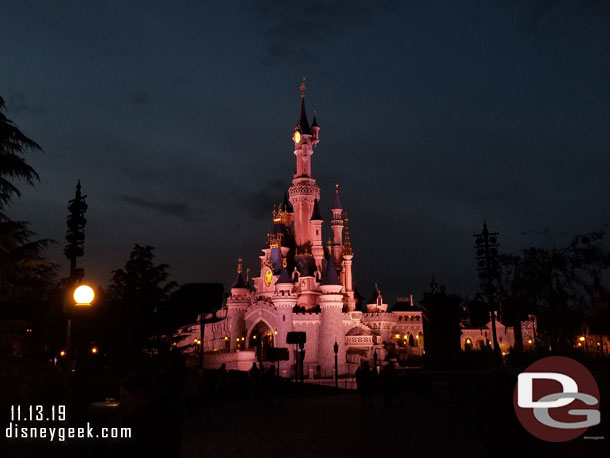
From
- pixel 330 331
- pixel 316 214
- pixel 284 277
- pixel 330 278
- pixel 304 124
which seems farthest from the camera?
pixel 304 124

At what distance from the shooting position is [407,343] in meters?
62.2

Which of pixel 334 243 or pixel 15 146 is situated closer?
pixel 15 146

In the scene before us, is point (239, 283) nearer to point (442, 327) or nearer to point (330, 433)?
point (442, 327)

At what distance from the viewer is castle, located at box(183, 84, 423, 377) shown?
5166cm

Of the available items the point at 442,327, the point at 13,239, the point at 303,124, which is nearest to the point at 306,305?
the point at 303,124

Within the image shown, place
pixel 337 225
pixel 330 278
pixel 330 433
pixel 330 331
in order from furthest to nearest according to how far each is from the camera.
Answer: pixel 337 225 < pixel 330 278 < pixel 330 331 < pixel 330 433

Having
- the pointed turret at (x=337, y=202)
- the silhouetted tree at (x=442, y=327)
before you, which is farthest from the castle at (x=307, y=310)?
the silhouetted tree at (x=442, y=327)

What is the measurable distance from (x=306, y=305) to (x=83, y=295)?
48.7m

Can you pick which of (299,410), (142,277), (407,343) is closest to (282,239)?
(407,343)

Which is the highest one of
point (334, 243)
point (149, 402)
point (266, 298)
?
point (334, 243)

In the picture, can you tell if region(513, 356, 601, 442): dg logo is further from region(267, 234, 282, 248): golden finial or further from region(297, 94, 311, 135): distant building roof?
region(297, 94, 311, 135): distant building roof

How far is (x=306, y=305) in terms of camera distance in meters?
57.0

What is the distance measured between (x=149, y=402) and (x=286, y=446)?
6.97 meters

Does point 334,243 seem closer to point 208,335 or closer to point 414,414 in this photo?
point 208,335
